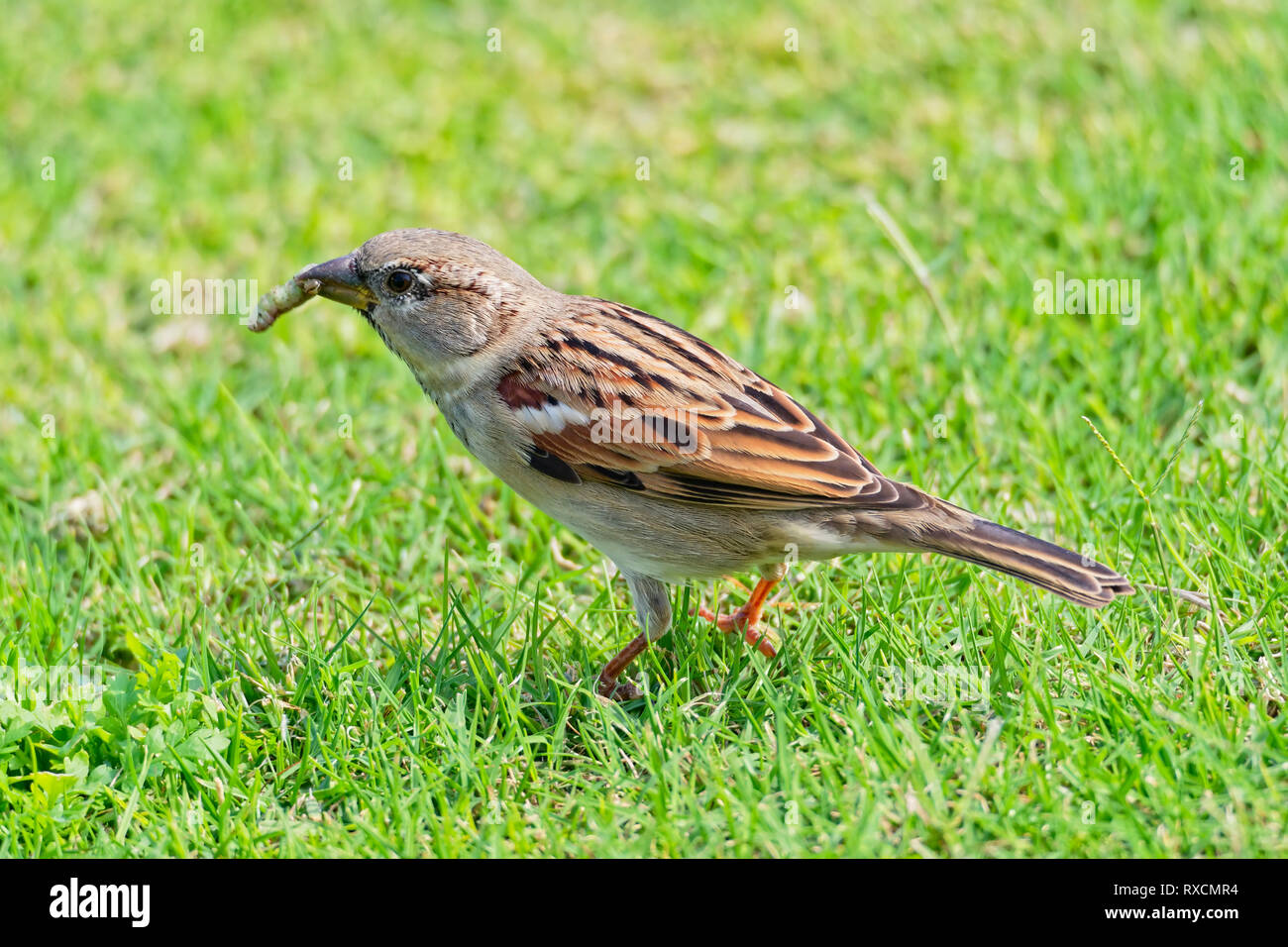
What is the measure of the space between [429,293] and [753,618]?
5.18 ft

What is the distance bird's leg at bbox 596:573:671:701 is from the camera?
4.77 m

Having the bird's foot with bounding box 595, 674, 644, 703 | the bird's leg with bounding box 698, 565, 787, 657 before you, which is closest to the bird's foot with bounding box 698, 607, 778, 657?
the bird's leg with bounding box 698, 565, 787, 657

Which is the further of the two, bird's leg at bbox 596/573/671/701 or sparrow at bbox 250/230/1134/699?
bird's leg at bbox 596/573/671/701

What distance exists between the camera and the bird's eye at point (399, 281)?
475cm

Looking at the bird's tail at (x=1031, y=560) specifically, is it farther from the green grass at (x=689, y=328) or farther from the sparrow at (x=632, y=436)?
the green grass at (x=689, y=328)

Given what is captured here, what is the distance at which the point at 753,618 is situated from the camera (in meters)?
4.96

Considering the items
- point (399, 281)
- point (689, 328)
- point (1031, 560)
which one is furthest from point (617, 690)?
point (689, 328)

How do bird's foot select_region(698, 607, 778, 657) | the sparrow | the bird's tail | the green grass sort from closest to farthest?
1. the green grass
2. the bird's tail
3. the sparrow
4. bird's foot select_region(698, 607, 778, 657)

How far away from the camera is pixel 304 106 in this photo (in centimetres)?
891

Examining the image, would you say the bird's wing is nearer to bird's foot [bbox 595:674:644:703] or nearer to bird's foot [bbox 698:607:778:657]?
bird's foot [bbox 698:607:778:657]

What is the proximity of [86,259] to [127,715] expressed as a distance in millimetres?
4135

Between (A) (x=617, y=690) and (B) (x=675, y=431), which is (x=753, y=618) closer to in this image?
(A) (x=617, y=690)

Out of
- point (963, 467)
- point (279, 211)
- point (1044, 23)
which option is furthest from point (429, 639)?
point (1044, 23)

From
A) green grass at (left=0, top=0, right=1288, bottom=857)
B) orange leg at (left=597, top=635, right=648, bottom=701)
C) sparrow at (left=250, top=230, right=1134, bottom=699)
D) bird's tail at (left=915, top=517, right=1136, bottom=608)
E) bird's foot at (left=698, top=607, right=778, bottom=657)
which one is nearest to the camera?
green grass at (left=0, top=0, right=1288, bottom=857)
